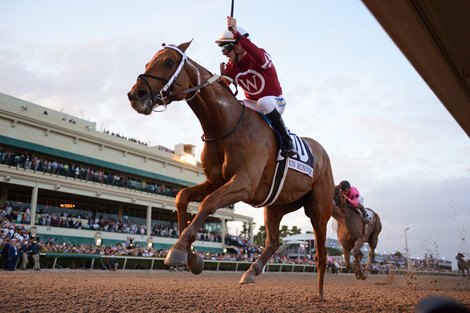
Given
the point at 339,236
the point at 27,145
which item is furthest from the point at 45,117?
the point at 339,236

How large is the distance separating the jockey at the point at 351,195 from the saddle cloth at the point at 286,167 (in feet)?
22.1

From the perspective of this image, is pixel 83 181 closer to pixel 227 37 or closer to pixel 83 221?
pixel 83 221

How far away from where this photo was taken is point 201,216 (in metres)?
4.14

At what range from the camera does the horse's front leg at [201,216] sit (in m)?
3.85

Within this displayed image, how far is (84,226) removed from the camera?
29.9 metres

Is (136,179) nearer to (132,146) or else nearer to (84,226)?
(132,146)

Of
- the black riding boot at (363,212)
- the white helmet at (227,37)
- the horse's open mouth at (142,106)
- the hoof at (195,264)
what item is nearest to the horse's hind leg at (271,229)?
the hoof at (195,264)

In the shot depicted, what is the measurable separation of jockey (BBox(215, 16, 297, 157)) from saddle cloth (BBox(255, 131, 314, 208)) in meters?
0.12

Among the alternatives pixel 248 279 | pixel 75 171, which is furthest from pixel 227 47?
pixel 75 171

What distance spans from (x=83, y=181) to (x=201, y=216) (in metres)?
29.4

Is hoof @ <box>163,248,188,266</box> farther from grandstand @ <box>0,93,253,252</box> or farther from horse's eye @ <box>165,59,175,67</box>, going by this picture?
grandstand @ <box>0,93,253,252</box>

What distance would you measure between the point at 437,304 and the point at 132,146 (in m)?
37.6

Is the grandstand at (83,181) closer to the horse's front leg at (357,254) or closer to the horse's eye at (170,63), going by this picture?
the horse's front leg at (357,254)

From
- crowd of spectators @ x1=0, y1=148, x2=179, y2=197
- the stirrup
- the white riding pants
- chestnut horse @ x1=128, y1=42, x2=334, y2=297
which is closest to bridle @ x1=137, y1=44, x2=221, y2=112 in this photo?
chestnut horse @ x1=128, y1=42, x2=334, y2=297
